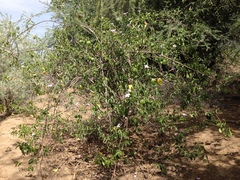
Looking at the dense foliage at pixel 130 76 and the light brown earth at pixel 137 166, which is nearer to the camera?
the dense foliage at pixel 130 76

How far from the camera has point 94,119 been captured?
3986 mm

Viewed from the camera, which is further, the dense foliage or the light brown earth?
the light brown earth

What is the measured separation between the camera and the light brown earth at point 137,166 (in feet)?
11.4

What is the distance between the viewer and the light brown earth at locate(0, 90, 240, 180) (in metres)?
3.47

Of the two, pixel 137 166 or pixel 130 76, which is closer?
pixel 130 76

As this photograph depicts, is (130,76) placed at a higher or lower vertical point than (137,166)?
higher

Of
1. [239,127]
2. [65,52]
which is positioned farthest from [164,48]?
[239,127]

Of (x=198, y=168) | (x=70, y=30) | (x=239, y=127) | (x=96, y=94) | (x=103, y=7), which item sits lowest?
(x=198, y=168)

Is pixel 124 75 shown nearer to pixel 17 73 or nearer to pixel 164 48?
pixel 164 48

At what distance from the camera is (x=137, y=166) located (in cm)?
375

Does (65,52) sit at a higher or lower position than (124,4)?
lower

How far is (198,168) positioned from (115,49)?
1845 millimetres

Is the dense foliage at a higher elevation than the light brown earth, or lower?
higher

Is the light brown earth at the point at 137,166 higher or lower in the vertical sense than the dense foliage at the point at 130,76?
lower
